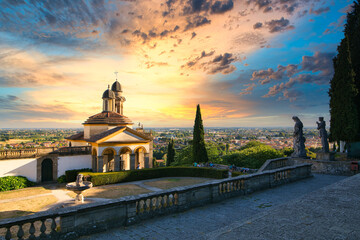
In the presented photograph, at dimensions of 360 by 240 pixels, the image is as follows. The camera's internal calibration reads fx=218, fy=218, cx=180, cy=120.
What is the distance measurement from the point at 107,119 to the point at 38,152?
1017cm

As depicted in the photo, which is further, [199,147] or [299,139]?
[199,147]

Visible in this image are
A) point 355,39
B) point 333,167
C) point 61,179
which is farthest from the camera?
point 61,179

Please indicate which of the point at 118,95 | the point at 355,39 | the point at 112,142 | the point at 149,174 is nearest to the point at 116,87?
the point at 118,95

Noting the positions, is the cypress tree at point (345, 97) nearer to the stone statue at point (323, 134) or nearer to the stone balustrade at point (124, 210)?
the stone statue at point (323, 134)

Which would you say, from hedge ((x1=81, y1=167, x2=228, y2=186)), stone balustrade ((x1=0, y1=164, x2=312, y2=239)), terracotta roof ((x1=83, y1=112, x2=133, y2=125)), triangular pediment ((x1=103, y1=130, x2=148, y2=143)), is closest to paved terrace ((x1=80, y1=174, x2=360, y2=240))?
stone balustrade ((x1=0, y1=164, x2=312, y2=239))

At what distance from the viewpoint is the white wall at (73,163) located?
2536cm

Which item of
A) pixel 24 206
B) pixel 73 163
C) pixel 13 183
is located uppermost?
pixel 73 163

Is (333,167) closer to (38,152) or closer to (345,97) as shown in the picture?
(345,97)

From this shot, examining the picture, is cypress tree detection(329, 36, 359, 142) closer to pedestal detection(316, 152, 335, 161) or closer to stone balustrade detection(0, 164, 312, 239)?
pedestal detection(316, 152, 335, 161)

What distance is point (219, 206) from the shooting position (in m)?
8.80

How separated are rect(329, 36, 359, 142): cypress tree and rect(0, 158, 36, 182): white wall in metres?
32.7

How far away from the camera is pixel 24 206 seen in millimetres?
16047

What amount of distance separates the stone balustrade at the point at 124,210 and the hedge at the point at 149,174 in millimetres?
14674

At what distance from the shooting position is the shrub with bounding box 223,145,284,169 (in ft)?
97.3
